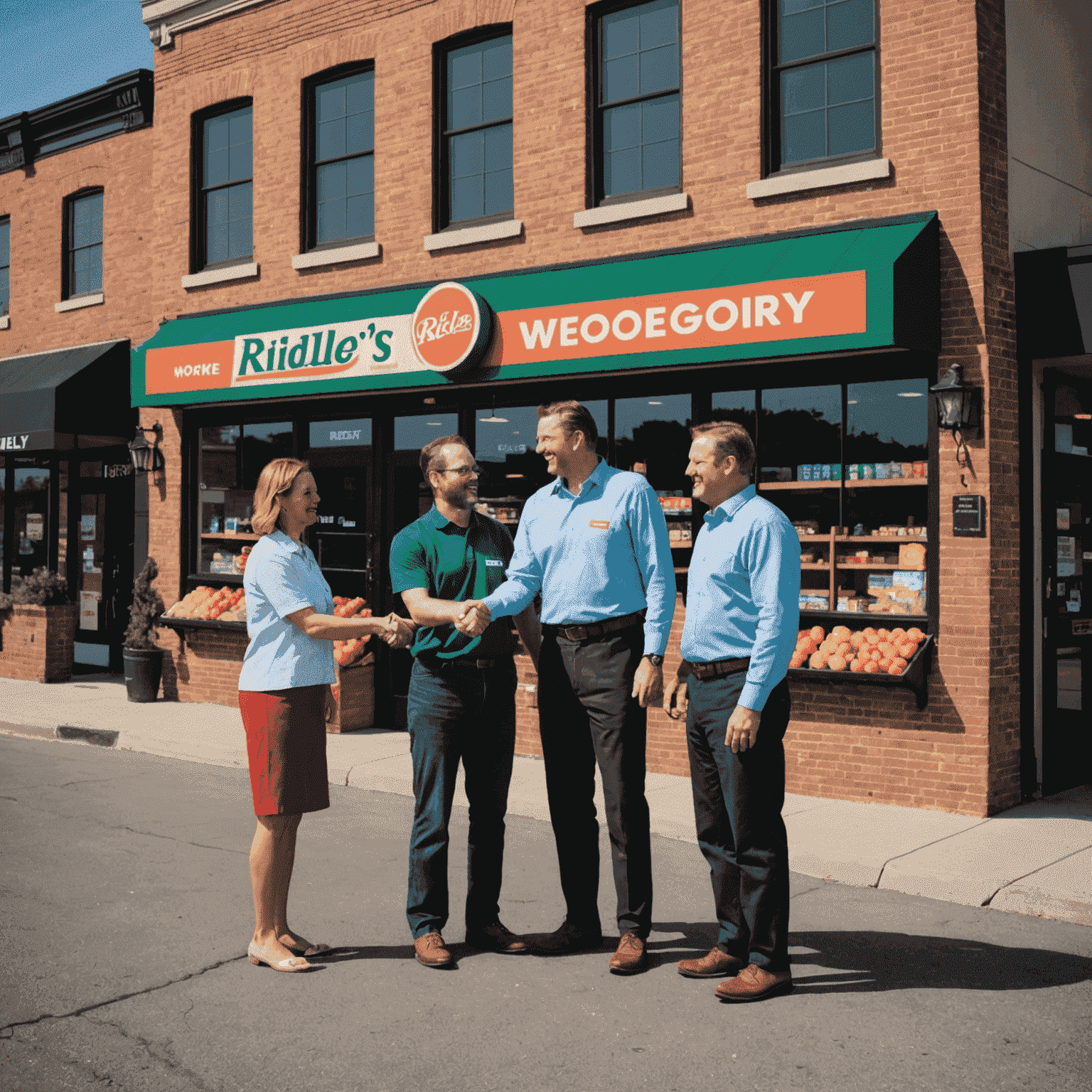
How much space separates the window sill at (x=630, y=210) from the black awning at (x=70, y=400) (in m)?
6.96

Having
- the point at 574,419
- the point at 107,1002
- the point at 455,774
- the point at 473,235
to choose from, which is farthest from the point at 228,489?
the point at 107,1002

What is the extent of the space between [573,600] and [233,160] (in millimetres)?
10064

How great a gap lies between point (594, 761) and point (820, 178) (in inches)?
218

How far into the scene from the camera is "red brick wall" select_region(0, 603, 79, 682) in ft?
48.7

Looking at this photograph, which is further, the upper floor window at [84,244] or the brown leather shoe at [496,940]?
the upper floor window at [84,244]

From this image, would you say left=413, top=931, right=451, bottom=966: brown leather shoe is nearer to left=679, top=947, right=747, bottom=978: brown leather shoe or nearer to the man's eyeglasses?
left=679, top=947, right=747, bottom=978: brown leather shoe

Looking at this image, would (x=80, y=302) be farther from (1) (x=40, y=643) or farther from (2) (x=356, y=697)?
(2) (x=356, y=697)

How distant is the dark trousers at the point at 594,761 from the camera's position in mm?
4977

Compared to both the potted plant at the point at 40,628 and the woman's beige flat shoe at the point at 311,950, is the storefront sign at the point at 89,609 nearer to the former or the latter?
the potted plant at the point at 40,628

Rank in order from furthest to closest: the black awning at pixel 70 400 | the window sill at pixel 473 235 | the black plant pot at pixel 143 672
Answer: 1. the black awning at pixel 70 400
2. the black plant pot at pixel 143 672
3. the window sill at pixel 473 235

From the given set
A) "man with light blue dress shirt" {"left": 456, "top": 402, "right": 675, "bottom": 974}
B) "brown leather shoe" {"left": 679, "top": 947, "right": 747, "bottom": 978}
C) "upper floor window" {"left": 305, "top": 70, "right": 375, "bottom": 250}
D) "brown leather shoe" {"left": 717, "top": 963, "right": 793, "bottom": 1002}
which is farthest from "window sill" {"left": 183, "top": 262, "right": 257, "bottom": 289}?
"brown leather shoe" {"left": 717, "top": 963, "right": 793, "bottom": 1002}

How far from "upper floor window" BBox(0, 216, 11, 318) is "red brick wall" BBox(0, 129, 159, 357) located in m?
0.22

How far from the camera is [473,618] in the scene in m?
4.88

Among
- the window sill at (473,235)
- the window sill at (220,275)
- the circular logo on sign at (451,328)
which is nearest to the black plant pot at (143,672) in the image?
the window sill at (220,275)
